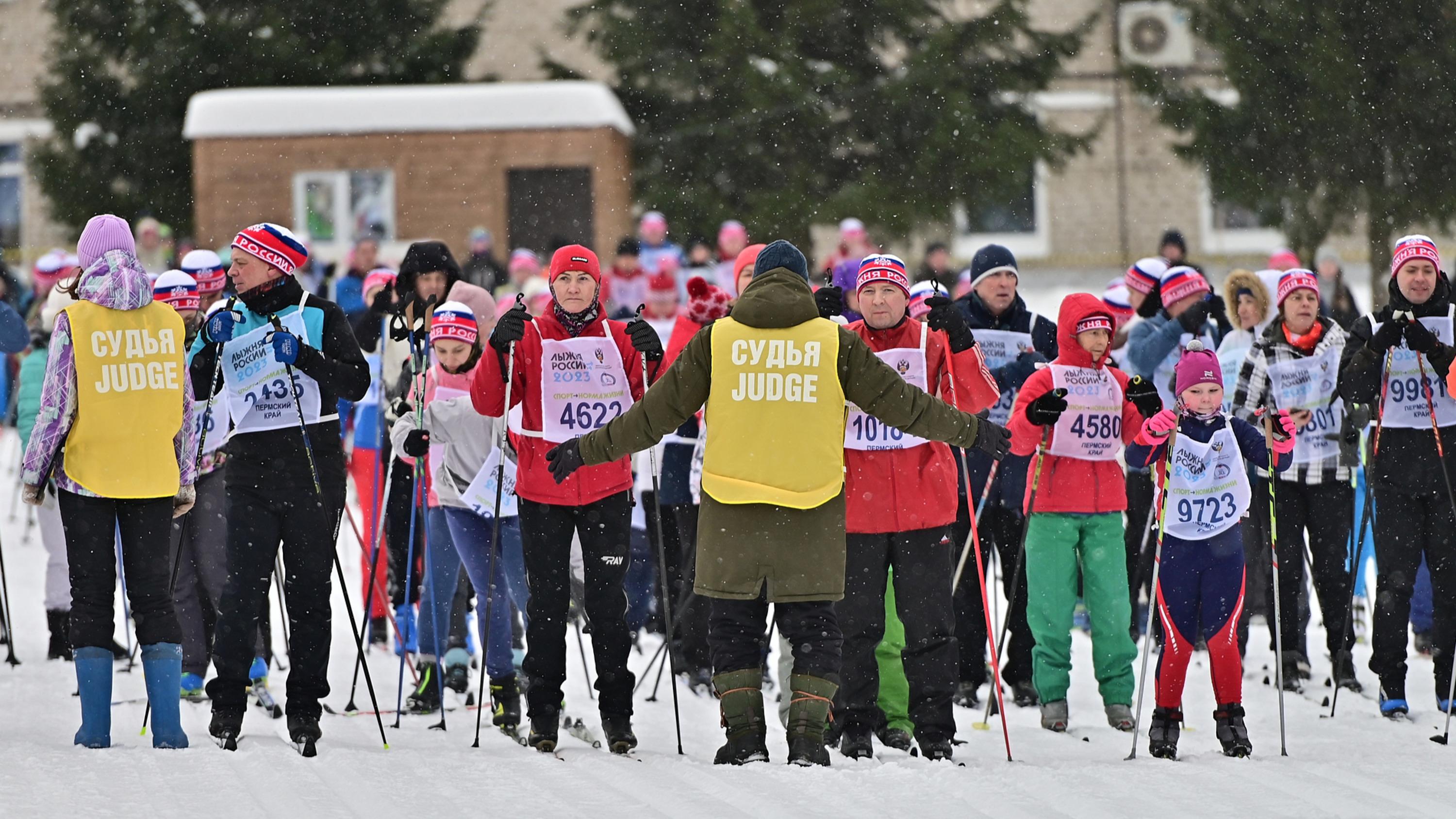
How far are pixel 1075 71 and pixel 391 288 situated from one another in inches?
931

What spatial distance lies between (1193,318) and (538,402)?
4010 mm

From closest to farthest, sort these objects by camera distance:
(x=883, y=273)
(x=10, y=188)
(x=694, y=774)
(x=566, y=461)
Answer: (x=694, y=774) → (x=566, y=461) → (x=883, y=273) → (x=10, y=188)

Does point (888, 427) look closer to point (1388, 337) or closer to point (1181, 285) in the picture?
point (1388, 337)

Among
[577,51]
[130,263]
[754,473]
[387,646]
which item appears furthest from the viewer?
[577,51]

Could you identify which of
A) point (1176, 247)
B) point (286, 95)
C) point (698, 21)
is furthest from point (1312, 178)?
point (286, 95)

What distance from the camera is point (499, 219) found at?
2103cm

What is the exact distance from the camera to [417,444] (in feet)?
→ 22.7

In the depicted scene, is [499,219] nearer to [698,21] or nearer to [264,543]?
[698,21]

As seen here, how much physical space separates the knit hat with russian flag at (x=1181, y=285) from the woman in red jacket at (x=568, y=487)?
3562mm

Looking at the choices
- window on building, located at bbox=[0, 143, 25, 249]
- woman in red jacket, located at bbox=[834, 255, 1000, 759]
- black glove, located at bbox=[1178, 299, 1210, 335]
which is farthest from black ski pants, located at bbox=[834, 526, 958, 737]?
window on building, located at bbox=[0, 143, 25, 249]

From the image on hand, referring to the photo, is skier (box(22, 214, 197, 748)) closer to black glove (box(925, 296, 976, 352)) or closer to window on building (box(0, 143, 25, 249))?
black glove (box(925, 296, 976, 352))

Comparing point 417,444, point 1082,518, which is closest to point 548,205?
point 417,444

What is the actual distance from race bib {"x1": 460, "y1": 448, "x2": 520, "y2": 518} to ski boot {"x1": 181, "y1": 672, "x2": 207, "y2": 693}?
1.50 m

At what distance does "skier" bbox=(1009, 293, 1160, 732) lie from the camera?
286 inches
